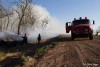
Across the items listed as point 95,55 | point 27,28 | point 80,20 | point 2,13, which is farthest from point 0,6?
point 95,55

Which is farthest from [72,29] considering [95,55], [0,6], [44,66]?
[0,6]

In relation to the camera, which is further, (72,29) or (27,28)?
(27,28)

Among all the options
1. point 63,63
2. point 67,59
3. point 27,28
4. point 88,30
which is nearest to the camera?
point 63,63

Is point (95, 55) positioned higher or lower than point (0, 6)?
lower

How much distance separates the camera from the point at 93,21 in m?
32.0

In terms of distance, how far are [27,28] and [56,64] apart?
74.2 metres

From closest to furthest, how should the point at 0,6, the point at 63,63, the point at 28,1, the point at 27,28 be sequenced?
the point at 63,63
the point at 28,1
the point at 0,6
the point at 27,28

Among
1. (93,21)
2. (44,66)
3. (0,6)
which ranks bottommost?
(44,66)

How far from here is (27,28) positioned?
8825cm

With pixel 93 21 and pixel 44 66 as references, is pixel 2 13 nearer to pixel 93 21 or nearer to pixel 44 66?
pixel 93 21

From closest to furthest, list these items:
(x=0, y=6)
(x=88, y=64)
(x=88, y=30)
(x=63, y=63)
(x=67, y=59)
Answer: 1. (x=88, y=64)
2. (x=63, y=63)
3. (x=67, y=59)
4. (x=88, y=30)
5. (x=0, y=6)

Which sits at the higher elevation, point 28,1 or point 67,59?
point 28,1

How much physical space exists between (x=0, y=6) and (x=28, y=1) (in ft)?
27.8

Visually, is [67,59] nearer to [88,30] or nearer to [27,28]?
[88,30]
